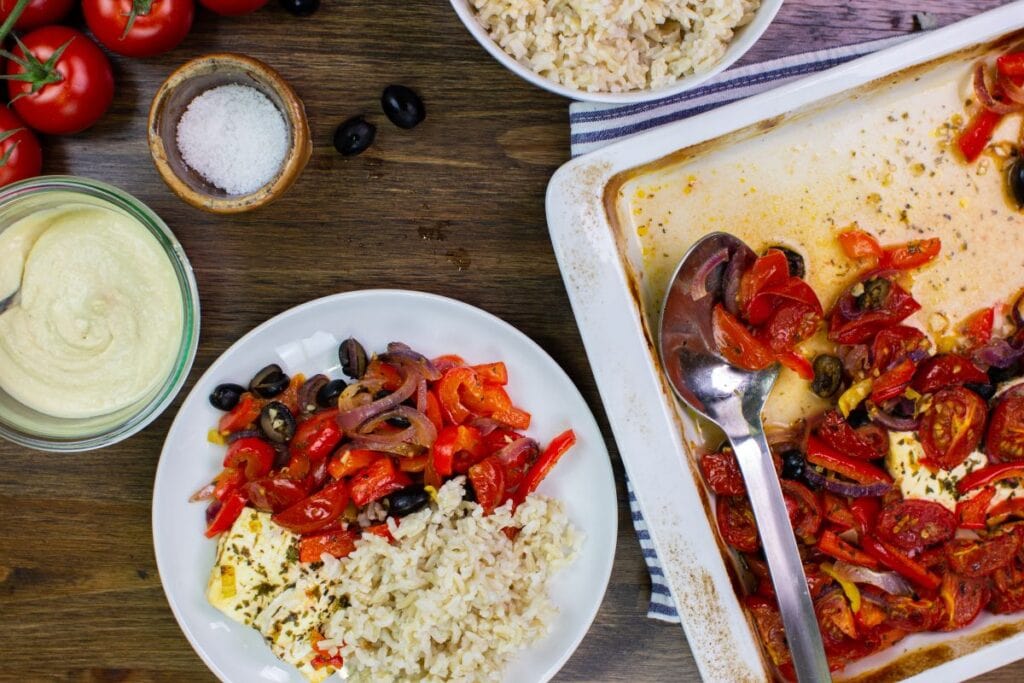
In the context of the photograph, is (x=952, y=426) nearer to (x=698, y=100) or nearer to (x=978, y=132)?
(x=978, y=132)

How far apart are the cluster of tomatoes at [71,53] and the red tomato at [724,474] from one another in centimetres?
131

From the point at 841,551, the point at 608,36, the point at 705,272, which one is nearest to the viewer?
the point at 608,36

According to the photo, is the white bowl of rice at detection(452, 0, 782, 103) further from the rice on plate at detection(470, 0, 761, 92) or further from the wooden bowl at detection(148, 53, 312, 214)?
the wooden bowl at detection(148, 53, 312, 214)

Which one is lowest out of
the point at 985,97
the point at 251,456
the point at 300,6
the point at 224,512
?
the point at 224,512

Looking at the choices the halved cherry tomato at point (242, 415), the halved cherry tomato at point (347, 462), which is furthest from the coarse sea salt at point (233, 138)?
the halved cherry tomato at point (347, 462)

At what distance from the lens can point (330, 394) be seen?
1861 mm

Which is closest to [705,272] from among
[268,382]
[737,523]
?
[737,523]

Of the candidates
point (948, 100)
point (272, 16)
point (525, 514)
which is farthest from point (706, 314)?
point (272, 16)

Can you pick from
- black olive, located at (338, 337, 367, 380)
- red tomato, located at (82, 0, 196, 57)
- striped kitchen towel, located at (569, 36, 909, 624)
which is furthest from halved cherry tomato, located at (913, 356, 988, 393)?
red tomato, located at (82, 0, 196, 57)

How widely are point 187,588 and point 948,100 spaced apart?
1987mm

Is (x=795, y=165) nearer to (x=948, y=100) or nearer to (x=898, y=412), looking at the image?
(x=948, y=100)

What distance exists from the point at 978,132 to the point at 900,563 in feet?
3.16

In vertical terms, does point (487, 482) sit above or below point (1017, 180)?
below

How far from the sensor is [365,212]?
1.91 metres
